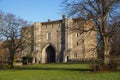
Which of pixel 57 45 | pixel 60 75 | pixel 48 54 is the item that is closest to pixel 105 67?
pixel 60 75

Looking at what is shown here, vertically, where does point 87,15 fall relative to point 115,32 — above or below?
above

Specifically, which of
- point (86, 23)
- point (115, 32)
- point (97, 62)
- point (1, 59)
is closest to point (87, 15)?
point (86, 23)

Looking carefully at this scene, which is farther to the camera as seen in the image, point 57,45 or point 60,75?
point 57,45

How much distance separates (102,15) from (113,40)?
335cm

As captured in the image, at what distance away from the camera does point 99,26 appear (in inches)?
1286

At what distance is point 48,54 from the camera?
9225 centimetres

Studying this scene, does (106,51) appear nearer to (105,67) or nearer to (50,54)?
(105,67)

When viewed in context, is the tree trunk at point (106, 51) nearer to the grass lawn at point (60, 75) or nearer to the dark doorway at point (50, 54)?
the grass lawn at point (60, 75)

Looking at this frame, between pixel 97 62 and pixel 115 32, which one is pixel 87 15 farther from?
pixel 97 62

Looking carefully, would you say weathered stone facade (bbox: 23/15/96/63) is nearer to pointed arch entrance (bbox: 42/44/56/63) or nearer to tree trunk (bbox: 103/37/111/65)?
pointed arch entrance (bbox: 42/44/56/63)

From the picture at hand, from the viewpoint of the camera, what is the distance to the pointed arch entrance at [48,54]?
300 feet

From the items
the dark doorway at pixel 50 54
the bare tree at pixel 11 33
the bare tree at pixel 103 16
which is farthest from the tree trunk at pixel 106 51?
the dark doorway at pixel 50 54

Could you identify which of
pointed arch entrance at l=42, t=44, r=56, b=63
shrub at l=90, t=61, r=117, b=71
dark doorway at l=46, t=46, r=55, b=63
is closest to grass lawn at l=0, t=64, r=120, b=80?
shrub at l=90, t=61, r=117, b=71

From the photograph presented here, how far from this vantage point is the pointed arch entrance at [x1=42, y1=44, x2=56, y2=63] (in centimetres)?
9131
